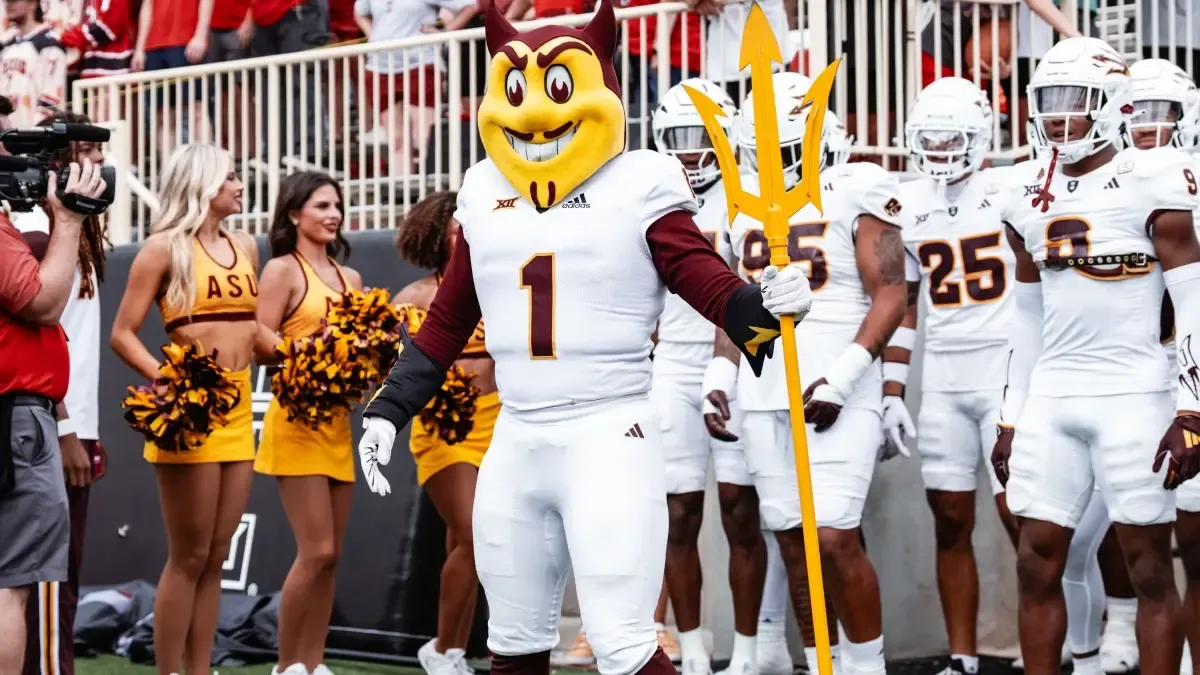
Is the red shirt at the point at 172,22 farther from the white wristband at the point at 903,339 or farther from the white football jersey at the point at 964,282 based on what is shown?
the white wristband at the point at 903,339

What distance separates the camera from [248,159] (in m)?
11.1

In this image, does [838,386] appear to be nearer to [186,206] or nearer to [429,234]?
[429,234]

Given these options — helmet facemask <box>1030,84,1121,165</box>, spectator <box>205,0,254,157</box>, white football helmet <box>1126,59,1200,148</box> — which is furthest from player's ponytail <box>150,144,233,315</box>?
spectator <box>205,0,254,157</box>

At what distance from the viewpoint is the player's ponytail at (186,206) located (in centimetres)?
673

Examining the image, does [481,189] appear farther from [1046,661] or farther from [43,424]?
[1046,661]

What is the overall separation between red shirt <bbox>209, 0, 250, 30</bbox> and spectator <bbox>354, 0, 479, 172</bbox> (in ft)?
2.82

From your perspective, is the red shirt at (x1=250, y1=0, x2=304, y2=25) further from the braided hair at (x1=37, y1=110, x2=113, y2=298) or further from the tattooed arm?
the tattooed arm

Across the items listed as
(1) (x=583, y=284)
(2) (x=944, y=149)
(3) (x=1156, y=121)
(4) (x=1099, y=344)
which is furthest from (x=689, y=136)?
(1) (x=583, y=284)

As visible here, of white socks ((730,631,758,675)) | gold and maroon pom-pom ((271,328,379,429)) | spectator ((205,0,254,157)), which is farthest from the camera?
spectator ((205,0,254,157))

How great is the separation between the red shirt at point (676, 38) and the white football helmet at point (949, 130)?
169 cm

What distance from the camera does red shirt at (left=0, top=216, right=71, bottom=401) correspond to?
5.35 m

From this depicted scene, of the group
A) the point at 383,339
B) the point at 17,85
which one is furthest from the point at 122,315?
the point at 17,85

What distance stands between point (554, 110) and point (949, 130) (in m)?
3.20

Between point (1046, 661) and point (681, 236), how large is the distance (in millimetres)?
2136
